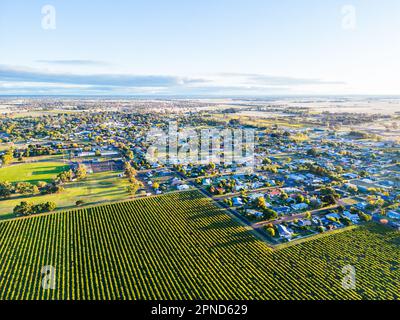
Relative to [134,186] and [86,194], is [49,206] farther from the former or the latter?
[134,186]

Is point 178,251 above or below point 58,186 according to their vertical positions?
below

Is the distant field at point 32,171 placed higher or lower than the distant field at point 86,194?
higher

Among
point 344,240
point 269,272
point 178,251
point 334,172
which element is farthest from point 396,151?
point 178,251

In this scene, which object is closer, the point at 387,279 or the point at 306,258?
the point at 387,279

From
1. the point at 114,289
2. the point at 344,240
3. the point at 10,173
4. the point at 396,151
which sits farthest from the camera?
the point at 396,151

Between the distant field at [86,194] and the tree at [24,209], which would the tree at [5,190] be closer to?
the distant field at [86,194]

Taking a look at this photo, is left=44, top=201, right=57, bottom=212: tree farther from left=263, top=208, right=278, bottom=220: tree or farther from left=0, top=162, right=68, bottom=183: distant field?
left=263, top=208, right=278, bottom=220: tree

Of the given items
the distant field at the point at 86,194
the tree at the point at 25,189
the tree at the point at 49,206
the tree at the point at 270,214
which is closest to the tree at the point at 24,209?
the distant field at the point at 86,194
